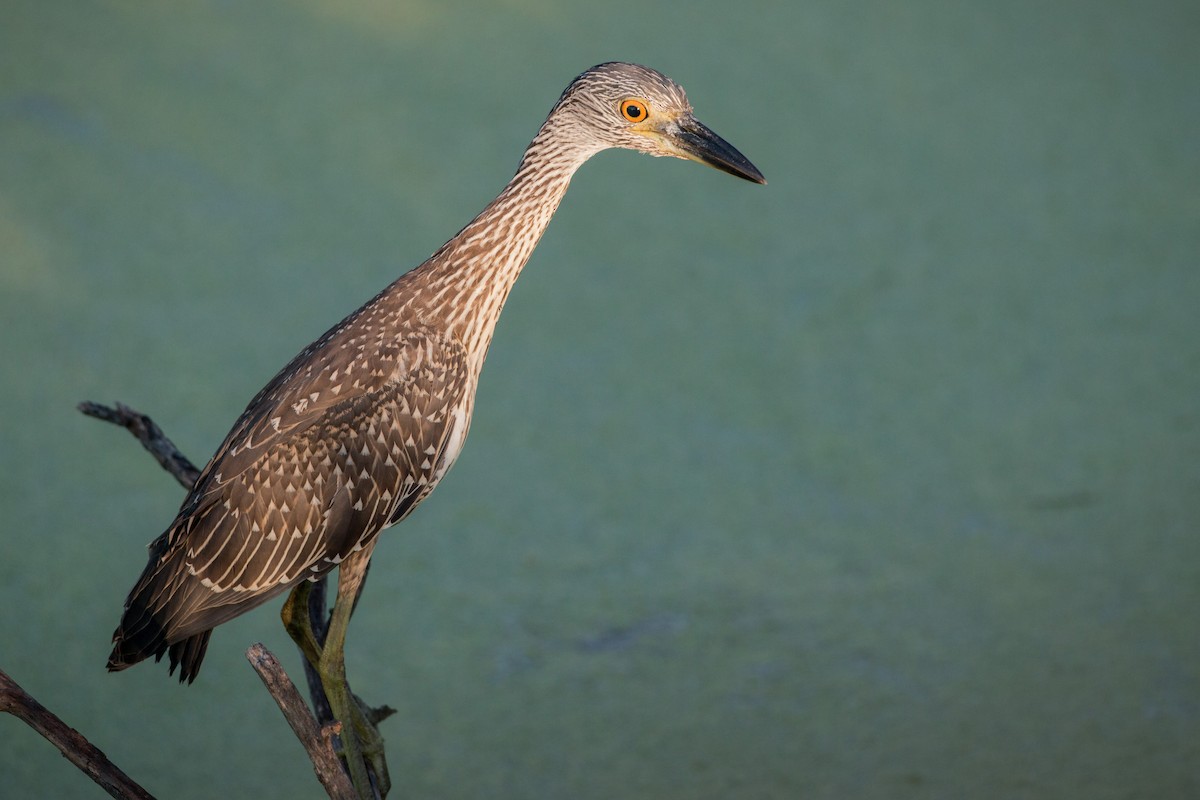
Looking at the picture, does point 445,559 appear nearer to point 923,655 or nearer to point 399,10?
point 923,655

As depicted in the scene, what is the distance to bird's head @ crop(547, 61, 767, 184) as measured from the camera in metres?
2.77

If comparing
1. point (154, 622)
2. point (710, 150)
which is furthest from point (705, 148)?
point (154, 622)

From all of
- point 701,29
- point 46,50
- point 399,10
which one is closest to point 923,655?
point 701,29

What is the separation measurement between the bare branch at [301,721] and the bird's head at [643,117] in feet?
4.10

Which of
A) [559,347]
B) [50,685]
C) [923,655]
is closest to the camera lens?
[50,685]

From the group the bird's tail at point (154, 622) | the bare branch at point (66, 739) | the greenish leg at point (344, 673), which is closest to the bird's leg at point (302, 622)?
the greenish leg at point (344, 673)

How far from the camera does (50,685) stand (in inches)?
143

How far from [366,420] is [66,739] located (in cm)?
83

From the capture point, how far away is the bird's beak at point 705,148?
276cm

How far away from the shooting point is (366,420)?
9.16 ft

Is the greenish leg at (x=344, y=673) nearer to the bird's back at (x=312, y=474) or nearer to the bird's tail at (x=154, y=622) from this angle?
the bird's back at (x=312, y=474)

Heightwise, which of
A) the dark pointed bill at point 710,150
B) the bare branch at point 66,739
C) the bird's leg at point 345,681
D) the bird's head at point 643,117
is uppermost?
the bird's head at point 643,117

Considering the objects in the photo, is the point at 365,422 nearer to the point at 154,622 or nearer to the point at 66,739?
the point at 154,622

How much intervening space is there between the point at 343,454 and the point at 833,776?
1.75 meters
